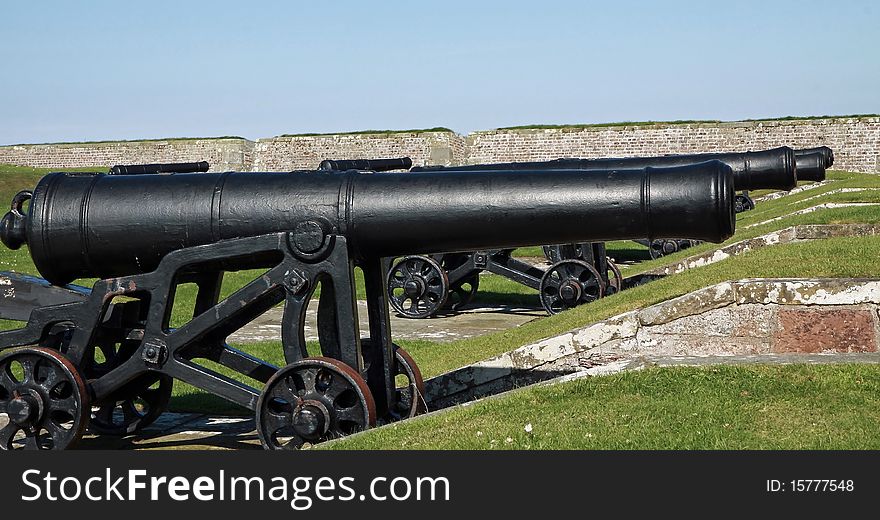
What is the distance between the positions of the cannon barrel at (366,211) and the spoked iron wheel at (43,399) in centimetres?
53

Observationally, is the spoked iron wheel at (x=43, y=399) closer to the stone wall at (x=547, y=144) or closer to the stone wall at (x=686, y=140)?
the stone wall at (x=547, y=144)

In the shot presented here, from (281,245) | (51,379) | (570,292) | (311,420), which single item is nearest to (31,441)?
(51,379)

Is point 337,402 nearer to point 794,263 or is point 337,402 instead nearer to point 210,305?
point 210,305

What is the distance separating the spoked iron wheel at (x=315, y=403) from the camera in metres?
4.82

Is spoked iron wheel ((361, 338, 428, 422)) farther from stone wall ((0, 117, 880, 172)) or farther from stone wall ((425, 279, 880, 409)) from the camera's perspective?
stone wall ((0, 117, 880, 172))

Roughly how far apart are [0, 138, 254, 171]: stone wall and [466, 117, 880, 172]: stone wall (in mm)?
7845

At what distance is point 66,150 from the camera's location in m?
38.9

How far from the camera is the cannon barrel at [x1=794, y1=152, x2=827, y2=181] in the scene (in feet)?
42.3

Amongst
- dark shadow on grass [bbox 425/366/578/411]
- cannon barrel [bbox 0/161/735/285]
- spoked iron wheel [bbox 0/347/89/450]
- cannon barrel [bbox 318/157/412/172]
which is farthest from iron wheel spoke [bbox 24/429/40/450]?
dark shadow on grass [bbox 425/366/578/411]

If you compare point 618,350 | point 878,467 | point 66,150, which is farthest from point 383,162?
point 66,150

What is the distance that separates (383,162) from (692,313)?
8.68 feet

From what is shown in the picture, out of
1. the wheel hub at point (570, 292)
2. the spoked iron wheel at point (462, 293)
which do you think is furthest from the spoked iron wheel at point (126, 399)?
the spoked iron wheel at point (462, 293)

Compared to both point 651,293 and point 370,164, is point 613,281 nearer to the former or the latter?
point 651,293

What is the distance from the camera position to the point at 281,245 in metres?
5.00
